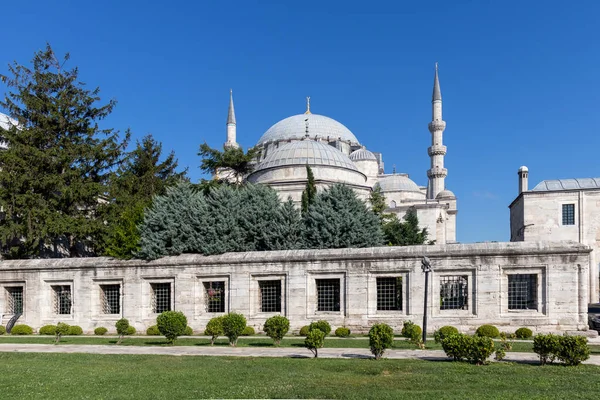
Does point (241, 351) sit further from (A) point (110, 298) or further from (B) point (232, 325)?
(A) point (110, 298)

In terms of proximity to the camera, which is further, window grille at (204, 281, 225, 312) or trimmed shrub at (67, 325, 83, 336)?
trimmed shrub at (67, 325, 83, 336)

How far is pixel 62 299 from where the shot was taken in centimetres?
2456

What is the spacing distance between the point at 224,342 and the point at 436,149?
165 ft

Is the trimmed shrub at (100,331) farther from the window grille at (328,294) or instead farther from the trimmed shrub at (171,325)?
the window grille at (328,294)

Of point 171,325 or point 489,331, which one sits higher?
point 171,325

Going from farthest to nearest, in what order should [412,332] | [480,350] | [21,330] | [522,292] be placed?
[21,330] → [522,292] → [412,332] → [480,350]

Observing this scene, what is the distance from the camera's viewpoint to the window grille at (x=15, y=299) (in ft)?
81.3

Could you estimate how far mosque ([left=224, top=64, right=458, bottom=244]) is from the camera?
4406cm

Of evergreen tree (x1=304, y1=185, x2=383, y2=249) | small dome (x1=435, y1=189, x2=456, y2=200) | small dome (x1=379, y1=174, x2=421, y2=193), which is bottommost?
evergreen tree (x1=304, y1=185, x2=383, y2=249)

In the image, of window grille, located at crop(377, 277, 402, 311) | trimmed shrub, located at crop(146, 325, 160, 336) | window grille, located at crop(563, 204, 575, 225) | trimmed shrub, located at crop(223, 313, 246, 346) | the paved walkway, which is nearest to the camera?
the paved walkway

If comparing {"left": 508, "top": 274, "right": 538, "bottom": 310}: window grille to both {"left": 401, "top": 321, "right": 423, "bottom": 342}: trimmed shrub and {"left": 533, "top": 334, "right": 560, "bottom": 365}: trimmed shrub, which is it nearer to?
{"left": 401, "top": 321, "right": 423, "bottom": 342}: trimmed shrub

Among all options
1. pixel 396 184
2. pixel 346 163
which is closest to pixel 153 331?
pixel 346 163

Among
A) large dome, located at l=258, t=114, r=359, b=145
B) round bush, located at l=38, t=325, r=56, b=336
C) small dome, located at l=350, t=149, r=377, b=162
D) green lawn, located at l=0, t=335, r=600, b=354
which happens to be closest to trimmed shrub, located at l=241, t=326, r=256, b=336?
green lawn, located at l=0, t=335, r=600, b=354

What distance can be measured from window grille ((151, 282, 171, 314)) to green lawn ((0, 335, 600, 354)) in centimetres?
217
